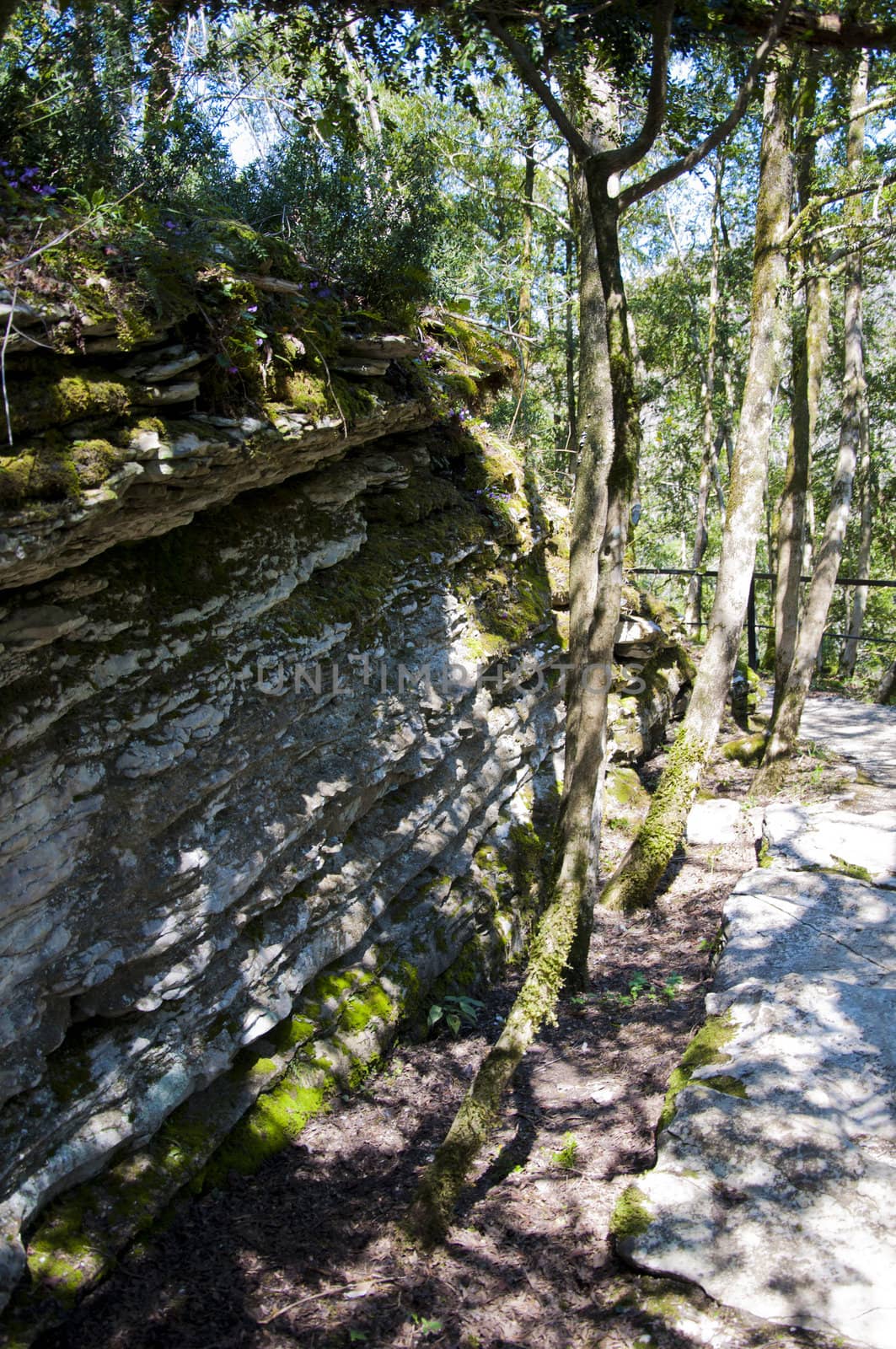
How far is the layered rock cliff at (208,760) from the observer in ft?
10.5

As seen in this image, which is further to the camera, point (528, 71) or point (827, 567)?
point (827, 567)

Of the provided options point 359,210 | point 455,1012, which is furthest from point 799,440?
point 455,1012

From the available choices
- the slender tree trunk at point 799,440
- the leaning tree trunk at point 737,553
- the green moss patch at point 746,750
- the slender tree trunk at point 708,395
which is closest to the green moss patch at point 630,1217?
the leaning tree trunk at point 737,553

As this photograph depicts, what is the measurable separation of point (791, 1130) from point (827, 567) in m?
5.99

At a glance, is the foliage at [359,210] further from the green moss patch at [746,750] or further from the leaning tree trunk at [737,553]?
the green moss patch at [746,750]

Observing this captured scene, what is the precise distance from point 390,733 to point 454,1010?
1.76 metres

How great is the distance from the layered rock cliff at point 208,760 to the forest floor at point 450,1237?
23 centimetres

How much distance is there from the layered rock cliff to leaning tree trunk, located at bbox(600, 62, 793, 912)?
1064 millimetres

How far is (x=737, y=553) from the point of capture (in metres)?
6.79

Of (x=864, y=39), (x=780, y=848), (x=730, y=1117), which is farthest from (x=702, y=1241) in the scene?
(x=864, y=39)

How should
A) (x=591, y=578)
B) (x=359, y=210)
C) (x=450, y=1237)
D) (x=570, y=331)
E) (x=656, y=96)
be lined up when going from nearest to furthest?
(x=450, y=1237)
(x=656, y=96)
(x=359, y=210)
(x=591, y=578)
(x=570, y=331)

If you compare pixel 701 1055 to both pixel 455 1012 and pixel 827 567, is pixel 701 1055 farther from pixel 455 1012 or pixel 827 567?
pixel 827 567

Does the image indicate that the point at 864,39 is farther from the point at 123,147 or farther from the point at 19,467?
the point at 19,467

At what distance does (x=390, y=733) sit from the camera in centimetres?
530
